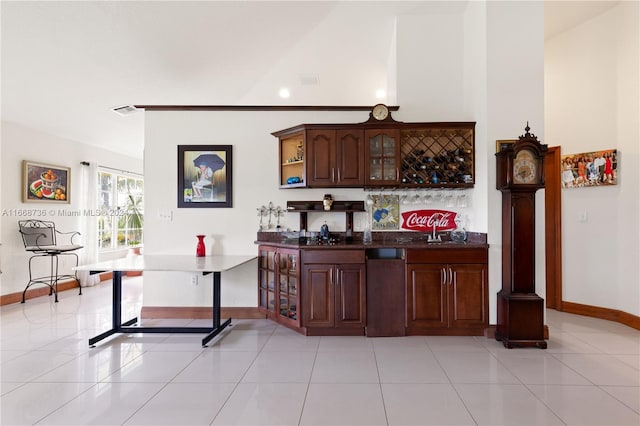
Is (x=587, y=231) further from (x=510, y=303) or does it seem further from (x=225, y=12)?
(x=225, y=12)

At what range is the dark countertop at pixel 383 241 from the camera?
142 inches

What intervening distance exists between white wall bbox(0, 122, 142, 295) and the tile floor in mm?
1757

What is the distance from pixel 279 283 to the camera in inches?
154

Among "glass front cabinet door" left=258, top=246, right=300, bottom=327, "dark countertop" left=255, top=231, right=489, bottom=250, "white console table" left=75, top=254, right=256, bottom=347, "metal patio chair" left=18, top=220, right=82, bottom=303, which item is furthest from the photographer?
"metal patio chair" left=18, top=220, right=82, bottom=303

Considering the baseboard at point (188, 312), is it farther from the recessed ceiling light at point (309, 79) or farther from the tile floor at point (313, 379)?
the recessed ceiling light at point (309, 79)

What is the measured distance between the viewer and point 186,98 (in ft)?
17.6

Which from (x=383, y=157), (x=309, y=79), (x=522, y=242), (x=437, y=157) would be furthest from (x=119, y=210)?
(x=522, y=242)

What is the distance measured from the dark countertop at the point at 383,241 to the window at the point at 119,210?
4.44m

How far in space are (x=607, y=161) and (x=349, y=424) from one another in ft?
14.1

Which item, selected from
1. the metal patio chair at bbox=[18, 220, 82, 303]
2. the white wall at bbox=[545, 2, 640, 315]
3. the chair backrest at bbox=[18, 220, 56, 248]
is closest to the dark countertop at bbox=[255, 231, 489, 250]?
the white wall at bbox=[545, 2, 640, 315]

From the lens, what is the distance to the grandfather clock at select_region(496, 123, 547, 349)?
3293 mm

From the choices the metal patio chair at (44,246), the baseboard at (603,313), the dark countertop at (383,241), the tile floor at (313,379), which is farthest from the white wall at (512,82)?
the metal patio chair at (44,246)

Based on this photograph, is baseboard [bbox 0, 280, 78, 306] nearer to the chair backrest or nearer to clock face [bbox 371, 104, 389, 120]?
the chair backrest

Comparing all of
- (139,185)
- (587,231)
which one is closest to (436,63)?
(587,231)
